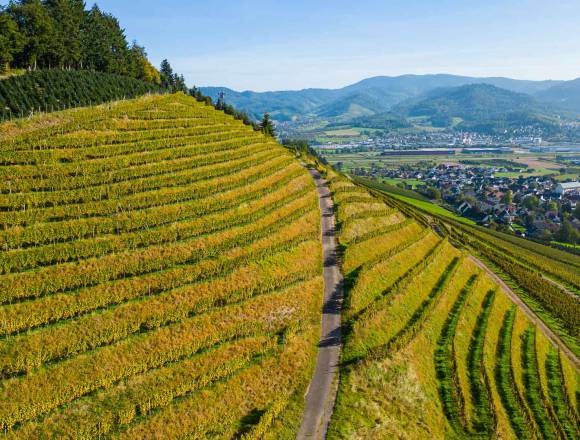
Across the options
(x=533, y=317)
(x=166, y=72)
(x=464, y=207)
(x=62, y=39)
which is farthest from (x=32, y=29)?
(x=464, y=207)

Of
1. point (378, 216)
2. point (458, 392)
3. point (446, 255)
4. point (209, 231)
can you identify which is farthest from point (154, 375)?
point (446, 255)

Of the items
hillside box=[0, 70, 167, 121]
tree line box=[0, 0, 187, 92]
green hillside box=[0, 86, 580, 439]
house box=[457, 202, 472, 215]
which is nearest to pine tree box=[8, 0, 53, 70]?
tree line box=[0, 0, 187, 92]

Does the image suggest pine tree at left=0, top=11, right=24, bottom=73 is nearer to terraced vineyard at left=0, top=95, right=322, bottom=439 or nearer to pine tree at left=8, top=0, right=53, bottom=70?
pine tree at left=8, top=0, right=53, bottom=70

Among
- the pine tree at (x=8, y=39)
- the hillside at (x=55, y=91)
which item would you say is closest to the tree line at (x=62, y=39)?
the pine tree at (x=8, y=39)

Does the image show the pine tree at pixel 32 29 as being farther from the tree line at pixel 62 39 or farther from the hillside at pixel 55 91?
the hillside at pixel 55 91

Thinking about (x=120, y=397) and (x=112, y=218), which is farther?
(x=112, y=218)

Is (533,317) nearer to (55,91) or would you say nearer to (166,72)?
(55,91)

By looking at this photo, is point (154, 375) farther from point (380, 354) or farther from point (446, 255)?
point (446, 255)
